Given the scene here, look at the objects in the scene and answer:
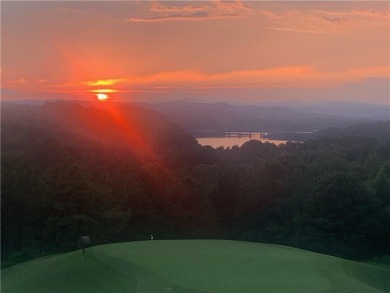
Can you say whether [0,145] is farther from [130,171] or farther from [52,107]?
[52,107]

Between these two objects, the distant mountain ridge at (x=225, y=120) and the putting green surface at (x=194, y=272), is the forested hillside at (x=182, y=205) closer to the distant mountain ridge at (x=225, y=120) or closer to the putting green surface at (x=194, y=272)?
the putting green surface at (x=194, y=272)

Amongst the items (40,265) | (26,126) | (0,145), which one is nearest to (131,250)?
(40,265)

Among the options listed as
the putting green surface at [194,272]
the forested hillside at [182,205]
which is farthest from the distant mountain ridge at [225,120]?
the putting green surface at [194,272]

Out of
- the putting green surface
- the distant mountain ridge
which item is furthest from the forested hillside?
the distant mountain ridge

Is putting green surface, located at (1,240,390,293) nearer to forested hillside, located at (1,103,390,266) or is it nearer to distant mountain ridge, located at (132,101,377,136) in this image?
forested hillside, located at (1,103,390,266)

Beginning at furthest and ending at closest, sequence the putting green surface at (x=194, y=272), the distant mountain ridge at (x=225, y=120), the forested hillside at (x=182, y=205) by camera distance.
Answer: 1. the distant mountain ridge at (x=225, y=120)
2. the forested hillside at (x=182, y=205)
3. the putting green surface at (x=194, y=272)

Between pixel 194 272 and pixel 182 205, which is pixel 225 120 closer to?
pixel 182 205

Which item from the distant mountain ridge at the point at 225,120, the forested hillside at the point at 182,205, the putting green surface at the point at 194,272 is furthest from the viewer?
the distant mountain ridge at the point at 225,120

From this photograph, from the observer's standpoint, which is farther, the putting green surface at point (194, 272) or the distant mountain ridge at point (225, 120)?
the distant mountain ridge at point (225, 120)

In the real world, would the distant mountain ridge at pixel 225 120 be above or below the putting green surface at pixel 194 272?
above
